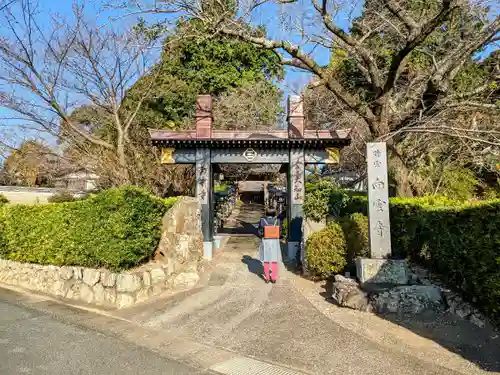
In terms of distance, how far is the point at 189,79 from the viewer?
66.2 ft

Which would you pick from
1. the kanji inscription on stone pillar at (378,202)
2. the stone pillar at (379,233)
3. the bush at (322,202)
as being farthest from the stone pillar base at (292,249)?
the kanji inscription on stone pillar at (378,202)

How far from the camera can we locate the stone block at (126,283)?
21.2 feet

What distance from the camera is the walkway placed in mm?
4031

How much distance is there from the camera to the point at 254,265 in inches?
378

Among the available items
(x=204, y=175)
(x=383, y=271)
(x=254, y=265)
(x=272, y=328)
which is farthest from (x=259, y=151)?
(x=272, y=328)

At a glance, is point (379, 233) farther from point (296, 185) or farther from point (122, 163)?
point (122, 163)

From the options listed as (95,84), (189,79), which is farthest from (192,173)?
(189,79)

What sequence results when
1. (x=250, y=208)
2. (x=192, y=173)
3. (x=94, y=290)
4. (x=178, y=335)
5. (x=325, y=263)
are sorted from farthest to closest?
(x=250, y=208) → (x=192, y=173) → (x=325, y=263) → (x=94, y=290) → (x=178, y=335)

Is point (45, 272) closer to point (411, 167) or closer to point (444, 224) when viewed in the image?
point (444, 224)

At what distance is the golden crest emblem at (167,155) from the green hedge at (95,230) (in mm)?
2764

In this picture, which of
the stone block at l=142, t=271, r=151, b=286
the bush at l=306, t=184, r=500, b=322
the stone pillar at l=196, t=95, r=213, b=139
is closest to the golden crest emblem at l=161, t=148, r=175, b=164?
the stone pillar at l=196, t=95, r=213, b=139

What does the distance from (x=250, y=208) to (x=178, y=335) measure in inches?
881

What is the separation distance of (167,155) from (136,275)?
514cm

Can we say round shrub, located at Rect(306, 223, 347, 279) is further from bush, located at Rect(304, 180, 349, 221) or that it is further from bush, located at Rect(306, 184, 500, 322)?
bush, located at Rect(304, 180, 349, 221)
